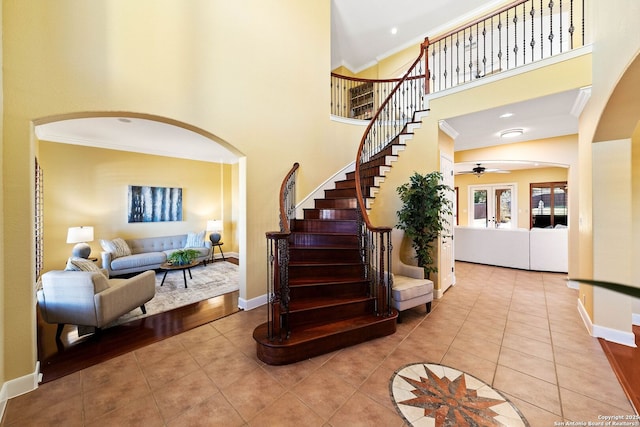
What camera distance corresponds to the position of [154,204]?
20.3ft

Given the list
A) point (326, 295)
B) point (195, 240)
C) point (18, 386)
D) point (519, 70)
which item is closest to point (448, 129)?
point (519, 70)

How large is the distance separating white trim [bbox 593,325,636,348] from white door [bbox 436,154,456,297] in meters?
1.77

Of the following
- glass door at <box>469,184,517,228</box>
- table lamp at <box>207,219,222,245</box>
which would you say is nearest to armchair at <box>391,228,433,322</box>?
table lamp at <box>207,219,222,245</box>

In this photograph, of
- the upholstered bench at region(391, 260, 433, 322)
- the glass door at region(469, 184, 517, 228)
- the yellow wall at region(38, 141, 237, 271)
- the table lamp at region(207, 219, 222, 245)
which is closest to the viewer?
the upholstered bench at region(391, 260, 433, 322)

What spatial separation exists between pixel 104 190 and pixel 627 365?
28.3 feet

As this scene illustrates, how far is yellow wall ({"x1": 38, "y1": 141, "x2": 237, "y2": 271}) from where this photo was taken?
16.1 ft

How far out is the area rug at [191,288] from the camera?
366cm

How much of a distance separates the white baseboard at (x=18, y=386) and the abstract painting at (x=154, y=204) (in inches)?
176

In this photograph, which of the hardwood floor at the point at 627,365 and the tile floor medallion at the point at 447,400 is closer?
the tile floor medallion at the point at 447,400

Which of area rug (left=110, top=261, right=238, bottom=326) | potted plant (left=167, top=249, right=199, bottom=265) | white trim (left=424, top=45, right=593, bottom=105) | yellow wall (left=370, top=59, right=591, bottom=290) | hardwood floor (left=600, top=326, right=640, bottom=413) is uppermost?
white trim (left=424, top=45, right=593, bottom=105)

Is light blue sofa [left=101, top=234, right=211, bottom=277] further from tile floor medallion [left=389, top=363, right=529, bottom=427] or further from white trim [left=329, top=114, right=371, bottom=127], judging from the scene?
tile floor medallion [left=389, top=363, right=529, bottom=427]

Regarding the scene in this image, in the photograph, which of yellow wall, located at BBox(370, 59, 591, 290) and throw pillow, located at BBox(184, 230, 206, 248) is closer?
yellow wall, located at BBox(370, 59, 591, 290)

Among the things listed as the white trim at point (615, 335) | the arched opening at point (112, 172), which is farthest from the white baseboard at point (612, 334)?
the arched opening at point (112, 172)

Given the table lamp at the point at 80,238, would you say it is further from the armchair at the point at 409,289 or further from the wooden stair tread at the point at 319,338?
the armchair at the point at 409,289
